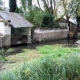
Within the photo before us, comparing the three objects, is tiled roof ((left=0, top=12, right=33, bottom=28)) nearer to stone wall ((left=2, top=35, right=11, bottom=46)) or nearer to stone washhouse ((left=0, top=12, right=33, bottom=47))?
stone washhouse ((left=0, top=12, right=33, bottom=47))

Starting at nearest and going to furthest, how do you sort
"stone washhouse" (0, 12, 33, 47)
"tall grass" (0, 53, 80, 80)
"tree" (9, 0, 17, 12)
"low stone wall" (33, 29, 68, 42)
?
"tall grass" (0, 53, 80, 80), "stone washhouse" (0, 12, 33, 47), "low stone wall" (33, 29, 68, 42), "tree" (9, 0, 17, 12)

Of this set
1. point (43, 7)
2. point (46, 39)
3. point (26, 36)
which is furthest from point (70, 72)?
point (43, 7)

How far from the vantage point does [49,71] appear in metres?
4.96

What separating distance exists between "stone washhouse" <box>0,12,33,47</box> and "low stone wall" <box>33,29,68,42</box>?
3.52 feet

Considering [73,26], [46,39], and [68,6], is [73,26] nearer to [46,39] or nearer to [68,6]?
[68,6]

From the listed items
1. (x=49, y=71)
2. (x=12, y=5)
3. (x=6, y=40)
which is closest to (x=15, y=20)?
(x=6, y=40)

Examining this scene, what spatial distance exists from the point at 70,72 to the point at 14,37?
43.5ft

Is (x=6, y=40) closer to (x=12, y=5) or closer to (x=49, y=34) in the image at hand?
(x=49, y=34)

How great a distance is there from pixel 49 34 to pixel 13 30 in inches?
144

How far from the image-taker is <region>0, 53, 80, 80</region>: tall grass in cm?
450

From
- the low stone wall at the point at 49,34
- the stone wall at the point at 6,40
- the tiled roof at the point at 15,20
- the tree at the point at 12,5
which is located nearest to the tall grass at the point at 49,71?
the stone wall at the point at 6,40

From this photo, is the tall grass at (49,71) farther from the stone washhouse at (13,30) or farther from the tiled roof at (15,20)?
the tiled roof at (15,20)

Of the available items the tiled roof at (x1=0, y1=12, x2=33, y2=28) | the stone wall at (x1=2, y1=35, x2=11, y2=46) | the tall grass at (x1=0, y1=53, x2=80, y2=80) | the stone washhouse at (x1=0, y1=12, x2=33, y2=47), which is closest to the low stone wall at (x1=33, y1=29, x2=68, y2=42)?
the stone washhouse at (x1=0, y1=12, x2=33, y2=47)

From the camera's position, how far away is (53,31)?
2188 cm
